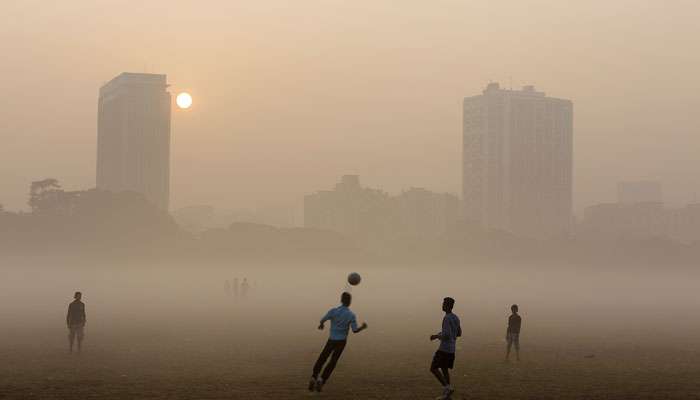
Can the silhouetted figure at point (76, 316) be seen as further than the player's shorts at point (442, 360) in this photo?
Yes

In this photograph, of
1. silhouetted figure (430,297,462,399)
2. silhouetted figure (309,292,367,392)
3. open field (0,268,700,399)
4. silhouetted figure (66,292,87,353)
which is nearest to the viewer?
silhouetted figure (309,292,367,392)

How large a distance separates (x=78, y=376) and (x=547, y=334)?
26831mm

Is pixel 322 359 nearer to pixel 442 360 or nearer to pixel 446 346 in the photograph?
pixel 442 360

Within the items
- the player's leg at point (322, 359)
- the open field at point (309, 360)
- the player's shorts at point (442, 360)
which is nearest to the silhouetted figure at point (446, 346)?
the player's shorts at point (442, 360)

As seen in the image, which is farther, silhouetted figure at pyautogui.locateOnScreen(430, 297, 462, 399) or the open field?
the open field

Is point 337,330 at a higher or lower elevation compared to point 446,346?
higher

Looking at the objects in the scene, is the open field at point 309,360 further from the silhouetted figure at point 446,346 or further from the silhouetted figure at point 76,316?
the silhouetted figure at point 446,346

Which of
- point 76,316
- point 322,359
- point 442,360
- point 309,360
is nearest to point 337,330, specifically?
point 322,359

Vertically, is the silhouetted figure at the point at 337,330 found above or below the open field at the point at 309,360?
above

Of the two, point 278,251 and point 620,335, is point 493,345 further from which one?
point 278,251

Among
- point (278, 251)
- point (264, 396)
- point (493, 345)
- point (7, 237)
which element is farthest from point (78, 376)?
point (278, 251)

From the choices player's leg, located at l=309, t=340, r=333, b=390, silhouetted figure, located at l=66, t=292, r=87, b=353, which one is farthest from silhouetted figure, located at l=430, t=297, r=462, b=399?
silhouetted figure, located at l=66, t=292, r=87, b=353

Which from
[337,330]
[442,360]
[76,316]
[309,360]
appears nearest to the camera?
[337,330]

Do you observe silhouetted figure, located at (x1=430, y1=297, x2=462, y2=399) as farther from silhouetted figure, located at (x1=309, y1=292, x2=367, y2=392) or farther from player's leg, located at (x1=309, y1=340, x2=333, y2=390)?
player's leg, located at (x1=309, y1=340, x2=333, y2=390)
